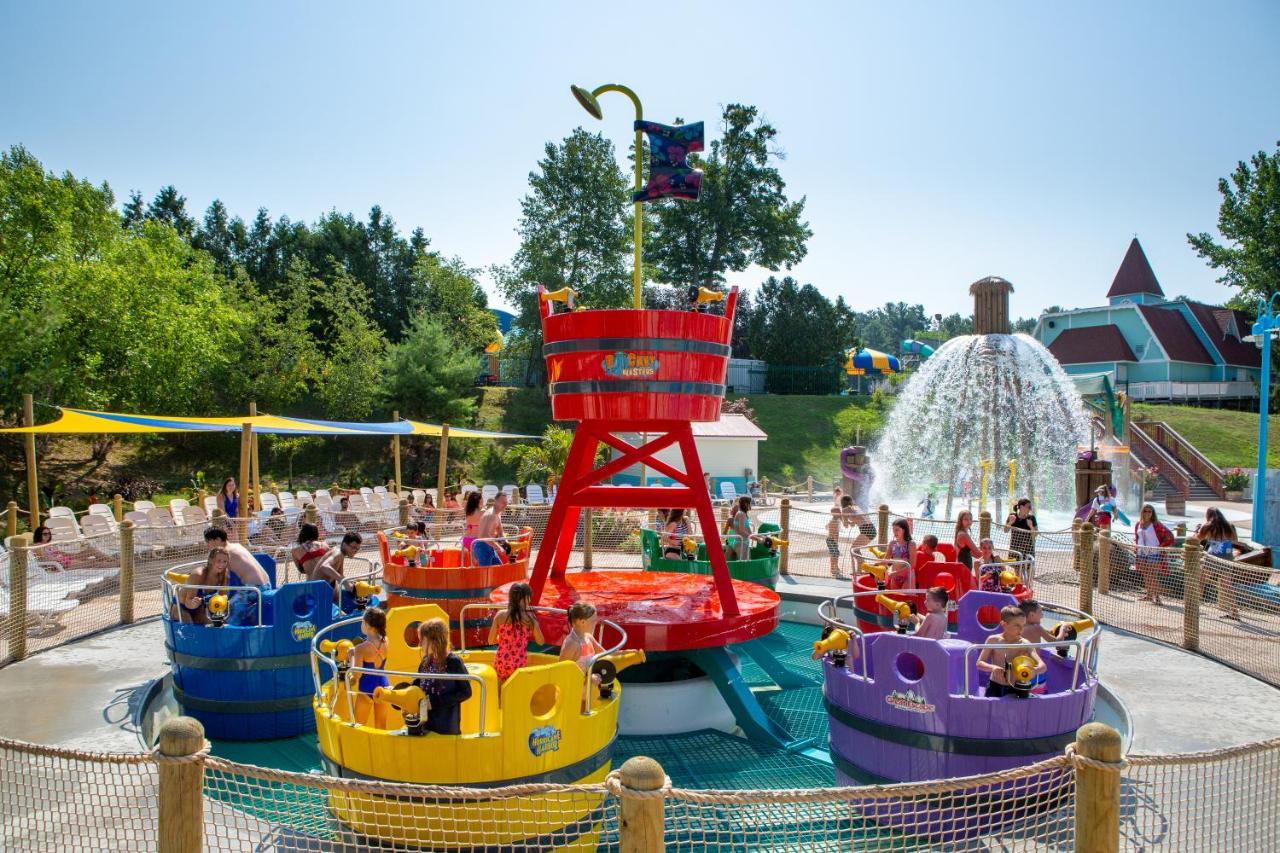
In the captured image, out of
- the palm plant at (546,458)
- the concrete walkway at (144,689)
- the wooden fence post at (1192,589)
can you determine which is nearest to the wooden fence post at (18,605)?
the concrete walkway at (144,689)

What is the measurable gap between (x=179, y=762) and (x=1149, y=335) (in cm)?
5453

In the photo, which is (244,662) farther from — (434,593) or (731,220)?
(731,220)

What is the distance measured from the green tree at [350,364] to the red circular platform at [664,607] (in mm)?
27482

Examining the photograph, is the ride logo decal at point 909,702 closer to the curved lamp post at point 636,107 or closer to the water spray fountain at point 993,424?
the curved lamp post at point 636,107

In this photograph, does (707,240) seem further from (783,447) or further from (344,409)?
(344,409)

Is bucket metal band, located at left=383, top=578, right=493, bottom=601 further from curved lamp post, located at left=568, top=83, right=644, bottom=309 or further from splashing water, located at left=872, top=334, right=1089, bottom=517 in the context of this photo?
splashing water, located at left=872, top=334, right=1089, bottom=517

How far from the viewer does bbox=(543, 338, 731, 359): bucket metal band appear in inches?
341

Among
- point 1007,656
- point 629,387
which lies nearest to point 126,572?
point 629,387

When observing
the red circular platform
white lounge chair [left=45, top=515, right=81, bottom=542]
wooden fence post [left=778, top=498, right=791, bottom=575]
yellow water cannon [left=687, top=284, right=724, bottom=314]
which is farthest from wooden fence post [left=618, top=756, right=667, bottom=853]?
white lounge chair [left=45, top=515, right=81, bottom=542]

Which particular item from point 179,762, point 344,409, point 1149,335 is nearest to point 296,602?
point 179,762

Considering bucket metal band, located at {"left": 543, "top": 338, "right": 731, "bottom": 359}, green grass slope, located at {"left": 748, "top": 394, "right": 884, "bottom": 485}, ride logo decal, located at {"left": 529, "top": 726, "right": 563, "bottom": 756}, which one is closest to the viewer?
ride logo decal, located at {"left": 529, "top": 726, "right": 563, "bottom": 756}

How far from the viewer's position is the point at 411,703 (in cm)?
543

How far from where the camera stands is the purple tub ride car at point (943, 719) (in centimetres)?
623

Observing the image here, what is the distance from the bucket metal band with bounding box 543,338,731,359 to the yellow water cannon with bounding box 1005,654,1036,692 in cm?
415
